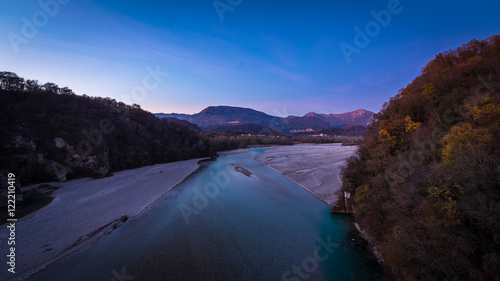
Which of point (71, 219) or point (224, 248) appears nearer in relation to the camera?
point (224, 248)

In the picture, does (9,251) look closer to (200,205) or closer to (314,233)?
(200,205)

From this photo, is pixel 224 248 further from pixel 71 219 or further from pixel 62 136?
pixel 62 136

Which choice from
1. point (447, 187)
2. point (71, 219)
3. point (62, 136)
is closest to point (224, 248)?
point (447, 187)

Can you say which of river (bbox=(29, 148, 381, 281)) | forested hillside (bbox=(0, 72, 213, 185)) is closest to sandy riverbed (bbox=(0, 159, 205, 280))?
river (bbox=(29, 148, 381, 281))

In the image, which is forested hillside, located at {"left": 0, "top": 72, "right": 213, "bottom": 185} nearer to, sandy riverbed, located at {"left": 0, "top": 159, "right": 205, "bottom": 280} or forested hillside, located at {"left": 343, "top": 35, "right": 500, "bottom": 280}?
sandy riverbed, located at {"left": 0, "top": 159, "right": 205, "bottom": 280}

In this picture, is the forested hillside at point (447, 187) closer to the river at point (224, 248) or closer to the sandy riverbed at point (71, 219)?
the river at point (224, 248)

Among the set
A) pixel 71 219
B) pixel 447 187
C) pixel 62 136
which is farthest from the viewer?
pixel 62 136

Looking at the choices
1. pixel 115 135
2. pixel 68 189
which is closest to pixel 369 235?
pixel 68 189

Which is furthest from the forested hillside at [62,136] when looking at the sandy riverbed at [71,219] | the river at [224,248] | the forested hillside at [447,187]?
the forested hillside at [447,187]
